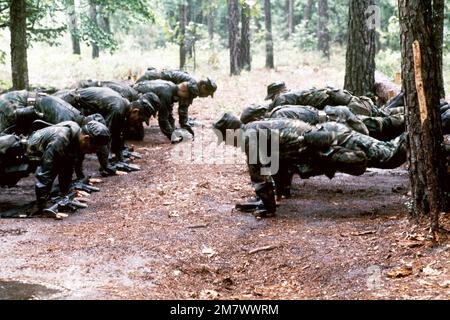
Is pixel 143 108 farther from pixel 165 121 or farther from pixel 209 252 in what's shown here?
pixel 209 252

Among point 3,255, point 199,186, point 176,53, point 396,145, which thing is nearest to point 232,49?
point 176,53

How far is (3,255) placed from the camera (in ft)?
20.4

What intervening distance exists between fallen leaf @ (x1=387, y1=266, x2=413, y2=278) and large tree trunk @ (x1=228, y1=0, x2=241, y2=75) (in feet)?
58.1

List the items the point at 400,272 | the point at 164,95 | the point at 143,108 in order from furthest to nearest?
the point at 164,95, the point at 143,108, the point at 400,272

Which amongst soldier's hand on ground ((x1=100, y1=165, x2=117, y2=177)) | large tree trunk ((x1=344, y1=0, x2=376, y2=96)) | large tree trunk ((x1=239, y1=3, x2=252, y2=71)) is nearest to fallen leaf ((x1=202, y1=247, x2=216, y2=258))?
soldier's hand on ground ((x1=100, y1=165, x2=117, y2=177))

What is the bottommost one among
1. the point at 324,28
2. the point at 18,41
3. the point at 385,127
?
the point at 385,127

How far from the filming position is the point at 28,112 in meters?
9.38

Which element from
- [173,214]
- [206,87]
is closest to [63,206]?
[173,214]

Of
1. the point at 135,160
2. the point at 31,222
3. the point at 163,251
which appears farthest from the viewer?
the point at 135,160

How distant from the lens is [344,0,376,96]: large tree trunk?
11852 millimetres

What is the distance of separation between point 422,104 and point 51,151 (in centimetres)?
481

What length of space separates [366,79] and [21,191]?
7331mm

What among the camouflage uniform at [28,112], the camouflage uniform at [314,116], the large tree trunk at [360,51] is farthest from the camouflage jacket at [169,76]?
the camouflage uniform at [314,116]
